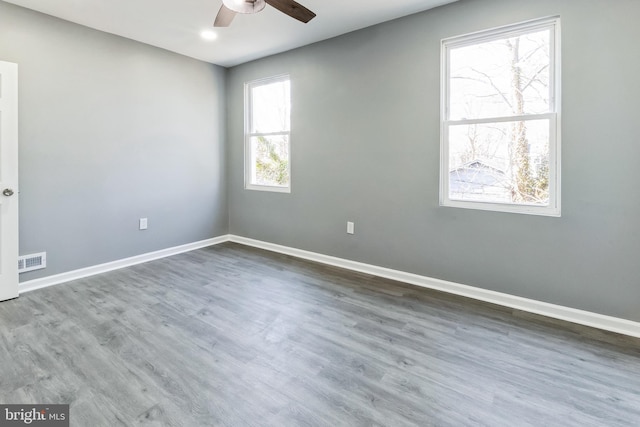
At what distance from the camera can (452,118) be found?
9.87 ft

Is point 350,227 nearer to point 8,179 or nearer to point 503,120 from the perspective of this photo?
point 503,120

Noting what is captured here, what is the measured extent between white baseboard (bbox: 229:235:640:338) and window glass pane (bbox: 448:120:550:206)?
2.72ft

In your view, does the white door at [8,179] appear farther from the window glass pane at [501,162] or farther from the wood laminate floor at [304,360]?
the window glass pane at [501,162]

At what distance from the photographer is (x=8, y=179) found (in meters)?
2.77

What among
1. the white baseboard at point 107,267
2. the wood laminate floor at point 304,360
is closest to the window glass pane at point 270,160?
the white baseboard at point 107,267

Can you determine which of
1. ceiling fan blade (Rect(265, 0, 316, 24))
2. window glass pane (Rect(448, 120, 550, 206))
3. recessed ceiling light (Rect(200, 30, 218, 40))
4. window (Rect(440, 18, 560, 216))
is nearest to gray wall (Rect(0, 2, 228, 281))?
recessed ceiling light (Rect(200, 30, 218, 40))

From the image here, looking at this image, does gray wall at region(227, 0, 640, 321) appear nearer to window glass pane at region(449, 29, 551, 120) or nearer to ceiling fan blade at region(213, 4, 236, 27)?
window glass pane at region(449, 29, 551, 120)

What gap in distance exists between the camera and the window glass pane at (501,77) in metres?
2.59

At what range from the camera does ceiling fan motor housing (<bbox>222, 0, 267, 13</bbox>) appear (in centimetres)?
221

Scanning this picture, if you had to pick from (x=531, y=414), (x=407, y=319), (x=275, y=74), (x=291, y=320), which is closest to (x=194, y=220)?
(x=275, y=74)

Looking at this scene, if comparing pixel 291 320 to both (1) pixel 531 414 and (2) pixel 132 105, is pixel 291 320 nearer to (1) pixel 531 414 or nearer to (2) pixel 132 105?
(1) pixel 531 414

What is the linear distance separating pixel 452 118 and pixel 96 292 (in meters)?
3.71

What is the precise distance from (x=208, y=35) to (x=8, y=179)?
2356 mm

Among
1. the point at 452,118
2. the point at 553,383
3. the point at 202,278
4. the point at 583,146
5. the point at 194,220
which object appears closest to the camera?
the point at 553,383
